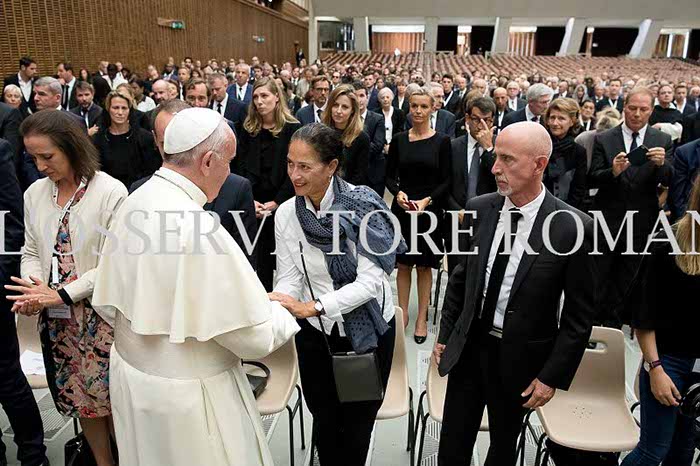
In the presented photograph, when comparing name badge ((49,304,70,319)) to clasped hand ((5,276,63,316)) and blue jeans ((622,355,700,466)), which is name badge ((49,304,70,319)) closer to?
clasped hand ((5,276,63,316))

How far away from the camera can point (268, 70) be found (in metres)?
14.8

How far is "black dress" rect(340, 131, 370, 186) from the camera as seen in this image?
4617 millimetres

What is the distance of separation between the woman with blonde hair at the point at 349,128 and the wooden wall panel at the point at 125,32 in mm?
8545

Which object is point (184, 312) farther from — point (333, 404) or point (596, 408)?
point (596, 408)

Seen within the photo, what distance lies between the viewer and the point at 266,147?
14.8ft

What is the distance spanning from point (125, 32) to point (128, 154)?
1149 cm

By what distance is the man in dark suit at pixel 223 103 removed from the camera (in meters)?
6.37

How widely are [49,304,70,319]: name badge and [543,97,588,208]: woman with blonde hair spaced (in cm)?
360

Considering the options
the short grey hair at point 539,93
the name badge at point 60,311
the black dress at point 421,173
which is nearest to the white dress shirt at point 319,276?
the name badge at point 60,311

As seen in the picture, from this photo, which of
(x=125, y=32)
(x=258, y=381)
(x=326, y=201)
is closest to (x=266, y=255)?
(x=258, y=381)

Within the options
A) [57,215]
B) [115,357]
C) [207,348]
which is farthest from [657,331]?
[57,215]

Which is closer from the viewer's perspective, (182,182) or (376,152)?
(182,182)

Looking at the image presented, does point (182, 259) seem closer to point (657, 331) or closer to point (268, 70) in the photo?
point (657, 331)

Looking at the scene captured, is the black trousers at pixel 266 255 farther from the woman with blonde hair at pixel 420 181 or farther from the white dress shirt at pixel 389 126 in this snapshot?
the white dress shirt at pixel 389 126
